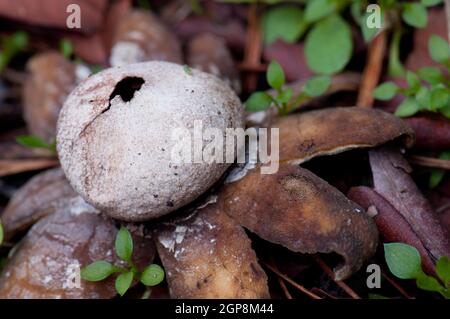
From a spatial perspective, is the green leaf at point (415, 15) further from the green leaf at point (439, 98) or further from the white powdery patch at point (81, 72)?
the white powdery patch at point (81, 72)

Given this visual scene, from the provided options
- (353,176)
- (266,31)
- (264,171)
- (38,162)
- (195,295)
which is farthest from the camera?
(266,31)

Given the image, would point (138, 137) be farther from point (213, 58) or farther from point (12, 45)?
point (12, 45)

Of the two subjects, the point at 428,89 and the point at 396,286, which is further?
the point at 428,89

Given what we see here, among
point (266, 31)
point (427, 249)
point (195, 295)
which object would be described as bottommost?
point (195, 295)

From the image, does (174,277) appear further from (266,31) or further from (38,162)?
(266,31)

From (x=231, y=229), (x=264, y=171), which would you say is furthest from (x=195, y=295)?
(x=264, y=171)

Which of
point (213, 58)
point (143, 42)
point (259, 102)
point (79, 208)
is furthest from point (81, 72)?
point (259, 102)

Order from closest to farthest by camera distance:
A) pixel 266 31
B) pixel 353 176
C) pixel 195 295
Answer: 1. pixel 195 295
2. pixel 353 176
3. pixel 266 31
